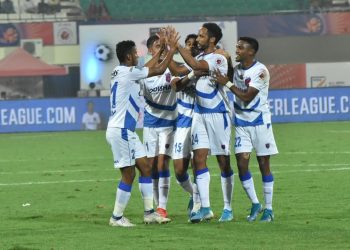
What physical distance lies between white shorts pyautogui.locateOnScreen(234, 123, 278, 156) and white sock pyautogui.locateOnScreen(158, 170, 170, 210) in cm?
121

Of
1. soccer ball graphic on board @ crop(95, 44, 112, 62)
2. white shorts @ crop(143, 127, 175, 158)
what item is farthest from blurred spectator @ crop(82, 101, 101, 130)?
white shorts @ crop(143, 127, 175, 158)

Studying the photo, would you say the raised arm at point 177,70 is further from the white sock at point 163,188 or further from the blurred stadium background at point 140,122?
the blurred stadium background at point 140,122

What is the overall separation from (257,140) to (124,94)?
1657mm

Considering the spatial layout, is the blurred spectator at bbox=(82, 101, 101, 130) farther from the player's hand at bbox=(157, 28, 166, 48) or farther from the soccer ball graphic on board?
the player's hand at bbox=(157, 28, 166, 48)

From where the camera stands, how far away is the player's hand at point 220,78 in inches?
500

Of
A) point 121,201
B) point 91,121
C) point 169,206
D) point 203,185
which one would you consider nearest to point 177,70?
point 203,185

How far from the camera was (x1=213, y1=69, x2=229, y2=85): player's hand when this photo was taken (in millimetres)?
12695

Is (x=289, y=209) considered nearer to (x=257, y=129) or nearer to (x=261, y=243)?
(x=257, y=129)

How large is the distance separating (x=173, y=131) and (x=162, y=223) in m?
1.60

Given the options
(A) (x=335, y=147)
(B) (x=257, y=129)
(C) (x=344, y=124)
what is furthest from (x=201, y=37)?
(C) (x=344, y=124)

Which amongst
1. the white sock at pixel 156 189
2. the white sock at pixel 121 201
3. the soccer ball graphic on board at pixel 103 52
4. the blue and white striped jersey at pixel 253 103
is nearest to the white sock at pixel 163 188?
the white sock at pixel 156 189

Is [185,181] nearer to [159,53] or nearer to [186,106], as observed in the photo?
[186,106]

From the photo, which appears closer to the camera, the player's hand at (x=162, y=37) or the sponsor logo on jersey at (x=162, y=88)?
the player's hand at (x=162, y=37)

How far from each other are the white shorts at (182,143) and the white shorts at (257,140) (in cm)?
61
